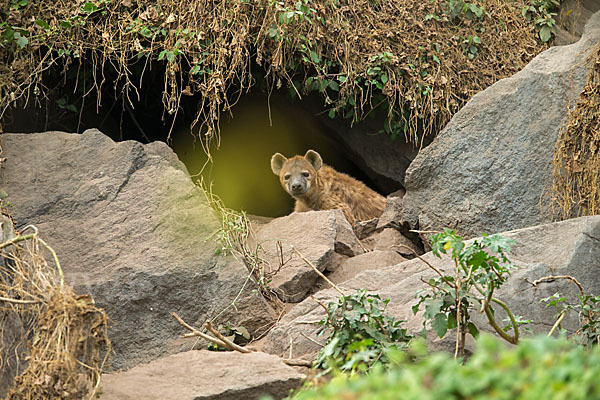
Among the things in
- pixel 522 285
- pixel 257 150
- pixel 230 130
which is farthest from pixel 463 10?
pixel 522 285

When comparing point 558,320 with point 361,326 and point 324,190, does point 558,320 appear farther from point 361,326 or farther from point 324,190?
point 324,190

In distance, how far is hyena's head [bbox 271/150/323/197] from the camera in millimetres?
8375

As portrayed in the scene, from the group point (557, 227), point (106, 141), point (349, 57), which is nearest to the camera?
point (557, 227)

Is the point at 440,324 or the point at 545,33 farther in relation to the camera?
the point at 545,33

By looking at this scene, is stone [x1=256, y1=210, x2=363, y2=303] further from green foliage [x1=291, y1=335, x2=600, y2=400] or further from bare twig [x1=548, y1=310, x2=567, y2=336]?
green foliage [x1=291, y1=335, x2=600, y2=400]

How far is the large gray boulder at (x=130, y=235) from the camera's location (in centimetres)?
527

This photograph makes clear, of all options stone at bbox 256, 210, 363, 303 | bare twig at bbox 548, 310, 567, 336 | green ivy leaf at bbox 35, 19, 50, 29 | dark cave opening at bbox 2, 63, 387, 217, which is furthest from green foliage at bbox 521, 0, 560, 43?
green ivy leaf at bbox 35, 19, 50, 29

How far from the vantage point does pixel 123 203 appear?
19.2 ft

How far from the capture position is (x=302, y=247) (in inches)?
247

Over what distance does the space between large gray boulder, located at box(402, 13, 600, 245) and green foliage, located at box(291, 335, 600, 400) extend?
13.7 ft

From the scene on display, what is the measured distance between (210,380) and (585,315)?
206 cm

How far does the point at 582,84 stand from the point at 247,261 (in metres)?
2.89

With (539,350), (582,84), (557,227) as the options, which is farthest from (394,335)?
(582,84)

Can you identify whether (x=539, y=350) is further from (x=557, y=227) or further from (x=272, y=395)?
(x=557, y=227)
